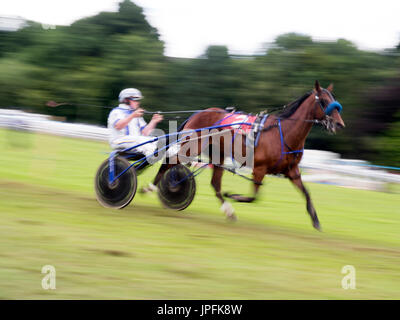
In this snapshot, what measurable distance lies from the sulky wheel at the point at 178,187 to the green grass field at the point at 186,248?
0.83 feet

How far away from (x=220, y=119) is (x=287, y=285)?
390 centimetres

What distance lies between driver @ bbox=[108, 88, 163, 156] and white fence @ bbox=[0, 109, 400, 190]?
797 cm

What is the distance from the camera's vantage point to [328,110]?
7.57 meters

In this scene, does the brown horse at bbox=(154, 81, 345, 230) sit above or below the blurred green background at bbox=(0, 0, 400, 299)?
above

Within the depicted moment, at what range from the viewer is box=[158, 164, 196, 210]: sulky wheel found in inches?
329

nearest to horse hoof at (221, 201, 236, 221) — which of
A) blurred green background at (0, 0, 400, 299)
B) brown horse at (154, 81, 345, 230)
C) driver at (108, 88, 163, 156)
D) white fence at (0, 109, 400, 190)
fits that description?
blurred green background at (0, 0, 400, 299)

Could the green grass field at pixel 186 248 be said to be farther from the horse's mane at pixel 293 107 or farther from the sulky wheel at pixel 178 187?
the horse's mane at pixel 293 107

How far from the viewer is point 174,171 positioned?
27.7 feet

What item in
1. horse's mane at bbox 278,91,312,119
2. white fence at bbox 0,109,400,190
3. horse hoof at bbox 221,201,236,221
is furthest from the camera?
white fence at bbox 0,109,400,190

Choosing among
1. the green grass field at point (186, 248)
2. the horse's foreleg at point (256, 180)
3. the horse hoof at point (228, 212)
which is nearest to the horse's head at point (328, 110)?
the horse's foreleg at point (256, 180)

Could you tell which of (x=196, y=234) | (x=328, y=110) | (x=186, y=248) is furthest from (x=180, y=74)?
(x=186, y=248)

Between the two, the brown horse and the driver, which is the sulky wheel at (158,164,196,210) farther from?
the brown horse

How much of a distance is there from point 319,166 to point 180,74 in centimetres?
2133
